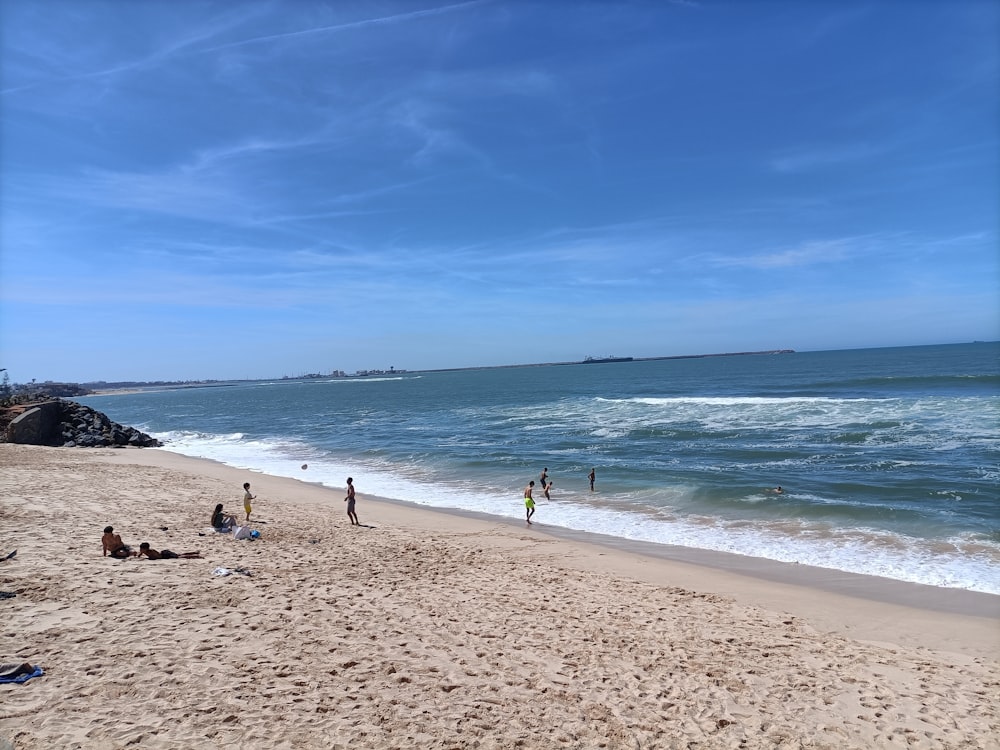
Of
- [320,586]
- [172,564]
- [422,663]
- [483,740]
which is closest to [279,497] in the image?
[172,564]

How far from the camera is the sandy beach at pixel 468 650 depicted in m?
5.43

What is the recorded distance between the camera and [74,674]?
5.92 metres

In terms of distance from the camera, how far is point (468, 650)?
23.3 feet

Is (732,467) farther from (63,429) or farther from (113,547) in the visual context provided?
(63,429)

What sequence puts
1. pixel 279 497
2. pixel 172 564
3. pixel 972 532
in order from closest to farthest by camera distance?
pixel 172 564 < pixel 972 532 < pixel 279 497

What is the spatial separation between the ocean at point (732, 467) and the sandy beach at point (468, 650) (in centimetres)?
272

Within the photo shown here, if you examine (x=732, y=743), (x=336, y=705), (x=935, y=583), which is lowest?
(x=935, y=583)

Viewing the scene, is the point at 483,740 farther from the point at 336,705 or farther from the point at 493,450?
the point at 493,450

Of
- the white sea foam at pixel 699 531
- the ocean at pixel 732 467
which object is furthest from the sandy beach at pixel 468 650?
the ocean at pixel 732 467

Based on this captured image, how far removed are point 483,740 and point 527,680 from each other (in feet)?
4.04

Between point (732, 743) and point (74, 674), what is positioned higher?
point (74, 674)

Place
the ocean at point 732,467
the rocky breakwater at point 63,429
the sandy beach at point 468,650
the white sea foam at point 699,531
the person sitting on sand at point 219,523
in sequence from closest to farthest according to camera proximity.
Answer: the sandy beach at point 468,650
the white sea foam at point 699,531
the person sitting on sand at point 219,523
the ocean at point 732,467
the rocky breakwater at point 63,429

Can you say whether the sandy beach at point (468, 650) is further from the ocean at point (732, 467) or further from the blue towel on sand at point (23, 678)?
the ocean at point (732, 467)

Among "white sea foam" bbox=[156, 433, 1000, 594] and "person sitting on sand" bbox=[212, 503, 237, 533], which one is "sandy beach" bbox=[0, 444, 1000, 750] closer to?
"person sitting on sand" bbox=[212, 503, 237, 533]
